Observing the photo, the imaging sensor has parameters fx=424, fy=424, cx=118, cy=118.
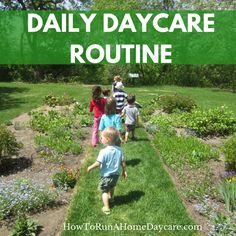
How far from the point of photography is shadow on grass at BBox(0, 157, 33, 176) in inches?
418

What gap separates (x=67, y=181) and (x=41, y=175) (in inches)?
47.3

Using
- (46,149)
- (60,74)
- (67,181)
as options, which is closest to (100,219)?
(67,181)

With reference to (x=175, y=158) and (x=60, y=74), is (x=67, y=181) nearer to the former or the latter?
(x=175, y=158)

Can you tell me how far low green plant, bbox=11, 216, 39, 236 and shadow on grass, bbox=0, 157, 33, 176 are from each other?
3474 mm

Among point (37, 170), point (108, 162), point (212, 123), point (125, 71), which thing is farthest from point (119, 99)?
point (125, 71)

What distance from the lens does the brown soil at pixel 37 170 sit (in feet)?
24.5

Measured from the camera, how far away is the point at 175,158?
35.4 ft

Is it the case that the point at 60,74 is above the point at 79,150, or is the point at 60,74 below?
above

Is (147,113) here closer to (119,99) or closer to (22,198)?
(119,99)

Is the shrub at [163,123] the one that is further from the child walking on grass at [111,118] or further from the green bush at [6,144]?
the green bush at [6,144]

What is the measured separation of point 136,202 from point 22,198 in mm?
2160

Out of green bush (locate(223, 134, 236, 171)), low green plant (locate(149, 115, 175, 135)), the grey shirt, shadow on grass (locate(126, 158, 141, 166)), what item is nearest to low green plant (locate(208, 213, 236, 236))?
green bush (locate(223, 134, 236, 171))

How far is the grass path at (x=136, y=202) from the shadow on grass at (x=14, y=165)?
161 cm

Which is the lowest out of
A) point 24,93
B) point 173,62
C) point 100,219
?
point 100,219
